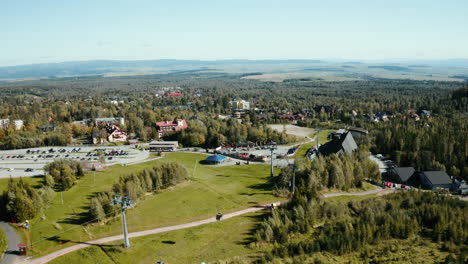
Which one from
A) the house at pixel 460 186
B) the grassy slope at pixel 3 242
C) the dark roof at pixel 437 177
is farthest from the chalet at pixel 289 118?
the grassy slope at pixel 3 242

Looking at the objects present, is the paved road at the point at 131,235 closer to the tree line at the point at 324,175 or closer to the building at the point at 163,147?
the tree line at the point at 324,175

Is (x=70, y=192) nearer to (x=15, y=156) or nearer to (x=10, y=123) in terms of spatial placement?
(x=15, y=156)

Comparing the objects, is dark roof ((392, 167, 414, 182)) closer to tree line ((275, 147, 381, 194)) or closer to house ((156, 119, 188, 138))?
tree line ((275, 147, 381, 194))

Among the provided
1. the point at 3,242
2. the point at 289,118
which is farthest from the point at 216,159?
the point at 289,118

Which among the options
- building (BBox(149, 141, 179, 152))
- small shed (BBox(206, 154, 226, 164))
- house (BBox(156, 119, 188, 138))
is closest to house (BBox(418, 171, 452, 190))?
small shed (BBox(206, 154, 226, 164))

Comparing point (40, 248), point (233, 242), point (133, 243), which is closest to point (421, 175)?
point (233, 242)
